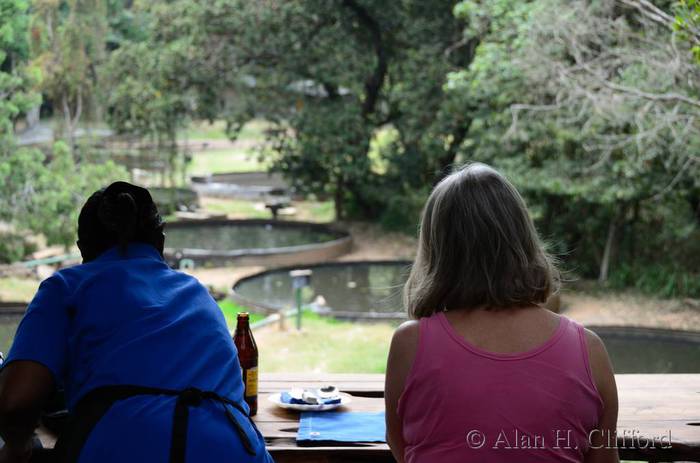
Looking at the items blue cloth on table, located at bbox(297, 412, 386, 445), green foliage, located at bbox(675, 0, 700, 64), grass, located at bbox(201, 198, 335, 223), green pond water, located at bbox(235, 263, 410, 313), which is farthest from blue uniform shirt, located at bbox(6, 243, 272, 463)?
grass, located at bbox(201, 198, 335, 223)

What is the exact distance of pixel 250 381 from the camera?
2213mm

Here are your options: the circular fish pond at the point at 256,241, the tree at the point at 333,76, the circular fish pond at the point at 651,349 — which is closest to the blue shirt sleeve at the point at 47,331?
the circular fish pond at the point at 651,349

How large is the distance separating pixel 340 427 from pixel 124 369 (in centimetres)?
63

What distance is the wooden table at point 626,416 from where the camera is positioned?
204cm

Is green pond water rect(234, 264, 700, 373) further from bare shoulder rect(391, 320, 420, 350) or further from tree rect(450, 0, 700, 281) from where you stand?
bare shoulder rect(391, 320, 420, 350)

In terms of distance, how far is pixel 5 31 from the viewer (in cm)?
663

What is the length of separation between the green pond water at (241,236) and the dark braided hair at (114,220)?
34.7ft

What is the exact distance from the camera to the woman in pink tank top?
1534 millimetres

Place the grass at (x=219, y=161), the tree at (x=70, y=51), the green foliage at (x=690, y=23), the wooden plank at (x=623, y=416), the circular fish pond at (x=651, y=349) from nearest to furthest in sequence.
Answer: the wooden plank at (x=623, y=416)
the green foliage at (x=690, y=23)
the circular fish pond at (x=651, y=349)
the tree at (x=70, y=51)
the grass at (x=219, y=161)

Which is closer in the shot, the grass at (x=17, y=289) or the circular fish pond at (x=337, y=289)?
the grass at (x=17, y=289)

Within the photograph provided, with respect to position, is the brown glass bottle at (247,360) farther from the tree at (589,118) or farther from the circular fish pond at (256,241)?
the circular fish pond at (256,241)

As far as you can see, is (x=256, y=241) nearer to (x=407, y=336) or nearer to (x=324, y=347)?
(x=324, y=347)

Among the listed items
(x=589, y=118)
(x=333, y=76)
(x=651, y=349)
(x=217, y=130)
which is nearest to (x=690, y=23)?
(x=651, y=349)

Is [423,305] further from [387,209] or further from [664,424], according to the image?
[387,209]
